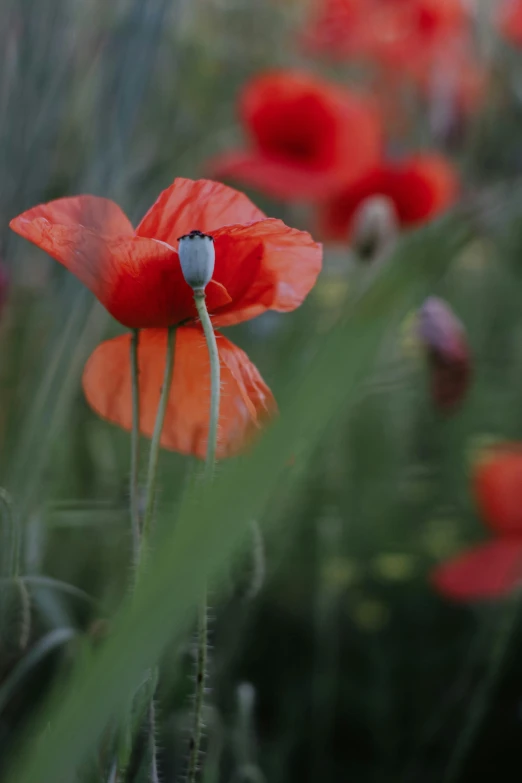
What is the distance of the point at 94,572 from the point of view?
0.85m

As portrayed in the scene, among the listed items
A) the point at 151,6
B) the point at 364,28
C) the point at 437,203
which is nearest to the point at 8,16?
the point at 151,6

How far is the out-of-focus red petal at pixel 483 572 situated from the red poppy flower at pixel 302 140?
1.56ft

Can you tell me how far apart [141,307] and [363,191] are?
844 mm

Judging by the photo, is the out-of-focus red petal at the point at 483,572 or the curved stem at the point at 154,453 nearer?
the curved stem at the point at 154,453

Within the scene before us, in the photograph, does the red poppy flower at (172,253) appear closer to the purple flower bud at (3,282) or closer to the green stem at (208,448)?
the green stem at (208,448)

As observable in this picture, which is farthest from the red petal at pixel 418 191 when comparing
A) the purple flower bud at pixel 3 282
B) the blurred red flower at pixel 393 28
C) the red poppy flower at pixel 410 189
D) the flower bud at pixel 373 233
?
the purple flower bud at pixel 3 282

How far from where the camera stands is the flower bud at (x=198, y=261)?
0.90 feet

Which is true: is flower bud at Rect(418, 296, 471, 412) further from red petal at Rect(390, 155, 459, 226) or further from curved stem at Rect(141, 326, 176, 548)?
curved stem at Rect(141, 326, 176, 548)

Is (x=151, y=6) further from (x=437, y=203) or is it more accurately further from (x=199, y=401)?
(x=437, y=203)

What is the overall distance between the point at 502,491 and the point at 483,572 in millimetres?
61

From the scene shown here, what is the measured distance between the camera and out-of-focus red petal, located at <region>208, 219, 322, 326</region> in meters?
0.31

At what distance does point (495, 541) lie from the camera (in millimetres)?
743

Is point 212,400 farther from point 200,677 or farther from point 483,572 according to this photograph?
point 483,572

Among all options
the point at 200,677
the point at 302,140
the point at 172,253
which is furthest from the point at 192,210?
the point at 302,140
